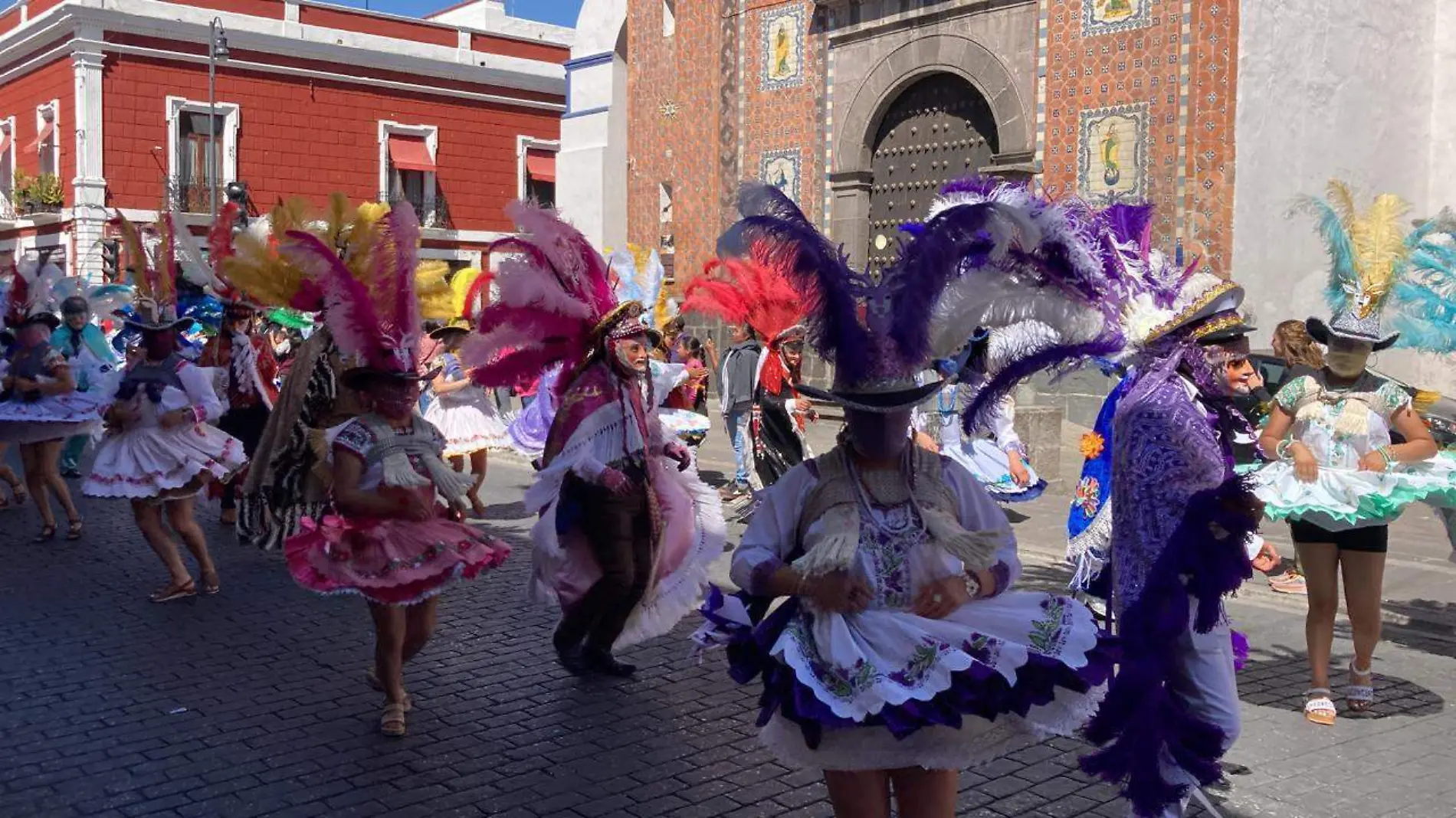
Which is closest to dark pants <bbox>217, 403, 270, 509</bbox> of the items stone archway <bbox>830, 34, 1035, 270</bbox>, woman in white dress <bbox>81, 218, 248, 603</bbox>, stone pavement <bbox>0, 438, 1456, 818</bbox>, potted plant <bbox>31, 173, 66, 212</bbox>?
woman in white dress <bbox>81, 218, 248, 603</bbox>

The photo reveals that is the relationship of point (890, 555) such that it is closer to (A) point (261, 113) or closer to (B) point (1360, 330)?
(B) point (1360, 330)

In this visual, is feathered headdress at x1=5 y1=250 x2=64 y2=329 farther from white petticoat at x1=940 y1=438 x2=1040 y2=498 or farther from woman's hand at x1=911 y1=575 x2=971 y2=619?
woman's hand at x1=911 y1=575 x2=971 y2=619

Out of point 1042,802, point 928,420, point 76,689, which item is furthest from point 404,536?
point 928,420

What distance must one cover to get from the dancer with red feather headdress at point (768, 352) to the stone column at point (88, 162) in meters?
26.8

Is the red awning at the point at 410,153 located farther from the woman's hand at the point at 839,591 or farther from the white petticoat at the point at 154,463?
the woman's hand at the point at 839,591

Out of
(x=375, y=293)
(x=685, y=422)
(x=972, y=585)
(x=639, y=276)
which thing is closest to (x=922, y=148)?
(x=685, y=422)

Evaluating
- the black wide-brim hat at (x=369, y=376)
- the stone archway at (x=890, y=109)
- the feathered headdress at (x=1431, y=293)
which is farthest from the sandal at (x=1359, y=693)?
the stone archway at (x=890, y=109)

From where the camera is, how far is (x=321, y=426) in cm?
722

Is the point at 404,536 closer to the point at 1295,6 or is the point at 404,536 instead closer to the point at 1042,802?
the point at 1042,802

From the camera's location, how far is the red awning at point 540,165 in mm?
41125

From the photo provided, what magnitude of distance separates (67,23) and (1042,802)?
34648mm

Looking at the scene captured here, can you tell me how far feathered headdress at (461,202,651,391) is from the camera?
6.61 metres

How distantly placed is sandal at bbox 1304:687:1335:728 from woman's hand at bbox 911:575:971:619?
311cm

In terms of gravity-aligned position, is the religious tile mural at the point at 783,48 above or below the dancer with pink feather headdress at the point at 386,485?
above
